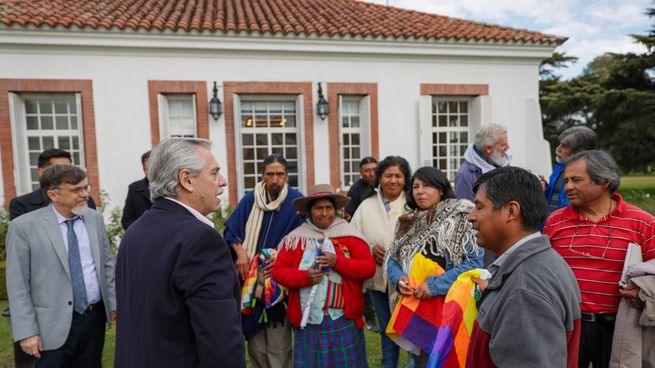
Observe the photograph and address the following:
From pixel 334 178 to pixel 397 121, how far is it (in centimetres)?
196

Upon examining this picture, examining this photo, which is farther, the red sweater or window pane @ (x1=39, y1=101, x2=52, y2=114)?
window pane @ (x1=39, y1=101, x2=52, y2=114)

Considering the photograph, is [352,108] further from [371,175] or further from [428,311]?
[428,311]

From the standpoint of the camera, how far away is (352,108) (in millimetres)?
9414

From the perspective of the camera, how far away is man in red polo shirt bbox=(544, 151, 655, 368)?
2.24 m

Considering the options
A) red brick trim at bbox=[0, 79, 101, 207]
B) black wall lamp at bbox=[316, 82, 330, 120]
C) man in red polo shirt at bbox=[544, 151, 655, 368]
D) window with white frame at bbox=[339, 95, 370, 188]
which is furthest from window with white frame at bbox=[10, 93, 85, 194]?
man in red polo shirt at bbox=[544, 151, 655, 368]

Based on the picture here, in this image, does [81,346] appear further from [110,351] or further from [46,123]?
[46,123]

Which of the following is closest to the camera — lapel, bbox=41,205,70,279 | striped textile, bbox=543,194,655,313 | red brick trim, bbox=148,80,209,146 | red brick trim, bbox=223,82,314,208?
striped textile, bbox=543,194,655,313

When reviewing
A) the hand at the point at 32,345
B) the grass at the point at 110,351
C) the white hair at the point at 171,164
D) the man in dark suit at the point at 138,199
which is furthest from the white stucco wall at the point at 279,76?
Answer: the white hair at the point at 171,164

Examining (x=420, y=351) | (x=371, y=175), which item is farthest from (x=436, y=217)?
(x=371, y=175)

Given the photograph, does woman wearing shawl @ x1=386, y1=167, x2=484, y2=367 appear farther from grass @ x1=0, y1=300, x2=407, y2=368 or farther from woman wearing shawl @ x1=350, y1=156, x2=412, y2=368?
grass @ x1=0, y1=300, x2=407, y2=368

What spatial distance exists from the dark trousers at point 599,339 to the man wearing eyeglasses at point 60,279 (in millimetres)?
3185

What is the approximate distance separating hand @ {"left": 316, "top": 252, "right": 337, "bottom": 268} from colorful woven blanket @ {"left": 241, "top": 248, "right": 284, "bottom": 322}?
0.45 metres

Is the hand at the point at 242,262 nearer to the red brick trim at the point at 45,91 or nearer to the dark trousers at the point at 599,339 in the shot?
the dark trousers at the point at 599,339

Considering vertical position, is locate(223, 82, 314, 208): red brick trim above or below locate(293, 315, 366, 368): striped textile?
above
